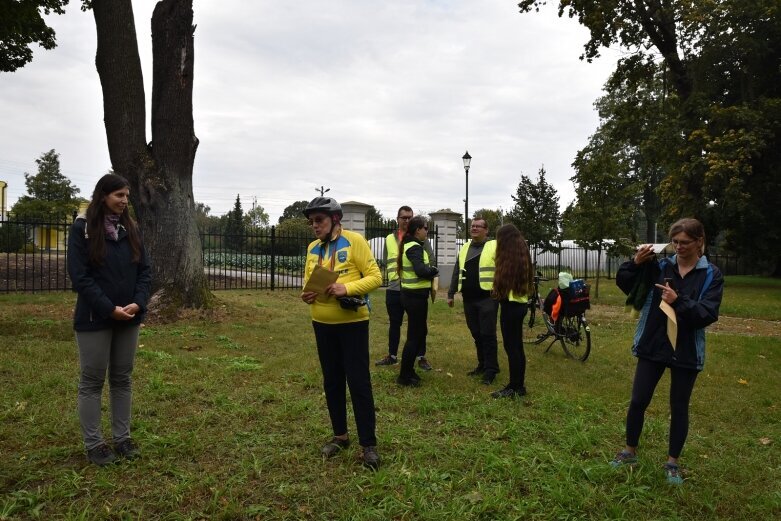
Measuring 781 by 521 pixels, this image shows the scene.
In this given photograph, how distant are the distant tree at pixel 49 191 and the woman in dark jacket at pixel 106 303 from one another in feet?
127

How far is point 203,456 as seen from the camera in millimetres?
3758

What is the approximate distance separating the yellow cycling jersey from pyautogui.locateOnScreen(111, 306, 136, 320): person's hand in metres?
1.14

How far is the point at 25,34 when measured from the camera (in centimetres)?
1127

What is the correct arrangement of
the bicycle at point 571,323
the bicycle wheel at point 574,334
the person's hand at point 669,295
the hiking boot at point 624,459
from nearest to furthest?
the person's hand at point 669,295, the hiking boot at point 624,459, the bicycle at point 571,323, the bicycle wheel at point 574,334

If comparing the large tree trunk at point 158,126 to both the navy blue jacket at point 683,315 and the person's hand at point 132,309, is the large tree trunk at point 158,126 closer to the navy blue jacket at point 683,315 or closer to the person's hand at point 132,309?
the person's hand at point 132,309

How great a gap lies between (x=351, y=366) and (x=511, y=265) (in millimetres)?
2462

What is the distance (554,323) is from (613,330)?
3.33m

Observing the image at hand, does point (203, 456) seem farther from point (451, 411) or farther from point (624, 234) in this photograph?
point (624, 234)

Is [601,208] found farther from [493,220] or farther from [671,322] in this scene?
[493,220]

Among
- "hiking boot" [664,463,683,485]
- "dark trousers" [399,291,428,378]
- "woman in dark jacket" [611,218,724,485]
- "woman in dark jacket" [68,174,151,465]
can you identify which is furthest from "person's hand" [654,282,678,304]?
"woman in dark jacket" [68,174,151,465]

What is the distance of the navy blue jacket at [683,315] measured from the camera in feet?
10.9

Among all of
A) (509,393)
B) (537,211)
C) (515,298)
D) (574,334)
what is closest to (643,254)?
(515,298)

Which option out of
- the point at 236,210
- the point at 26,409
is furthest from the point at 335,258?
the point at 236,210

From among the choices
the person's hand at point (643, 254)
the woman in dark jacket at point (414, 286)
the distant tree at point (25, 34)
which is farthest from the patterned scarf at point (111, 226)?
the distant tree at point (25, 34)
